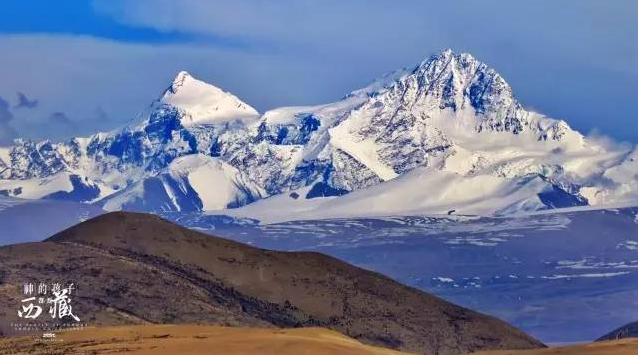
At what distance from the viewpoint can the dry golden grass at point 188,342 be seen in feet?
505

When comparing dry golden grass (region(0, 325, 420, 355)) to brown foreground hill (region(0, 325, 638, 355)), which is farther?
brown foreground hill (region(0, 325, 638, 355))

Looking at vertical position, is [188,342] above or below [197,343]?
above

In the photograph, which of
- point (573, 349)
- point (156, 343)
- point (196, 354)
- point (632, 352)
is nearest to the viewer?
point (196, 354)

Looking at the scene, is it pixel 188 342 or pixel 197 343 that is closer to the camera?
pixel 197 343

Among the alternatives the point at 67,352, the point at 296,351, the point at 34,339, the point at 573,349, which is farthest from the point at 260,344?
the point at 573,349

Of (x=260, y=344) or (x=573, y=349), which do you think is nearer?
(x=260, y=344)

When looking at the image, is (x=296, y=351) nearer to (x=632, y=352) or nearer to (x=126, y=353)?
(x=126, y=353)

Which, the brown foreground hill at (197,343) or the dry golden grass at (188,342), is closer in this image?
the dry golden grass at (188,342)

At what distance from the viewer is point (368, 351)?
162375 mm

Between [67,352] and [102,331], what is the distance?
69.3 ft

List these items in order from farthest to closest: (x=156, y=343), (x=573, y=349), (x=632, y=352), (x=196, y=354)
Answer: (x=573, y=349)
(x=632, y=352)
(x=156, y=343)
(x=196, y=354)

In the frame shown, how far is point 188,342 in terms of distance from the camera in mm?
159875

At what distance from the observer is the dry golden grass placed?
15400 cm

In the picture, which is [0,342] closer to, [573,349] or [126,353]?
[126,353]
